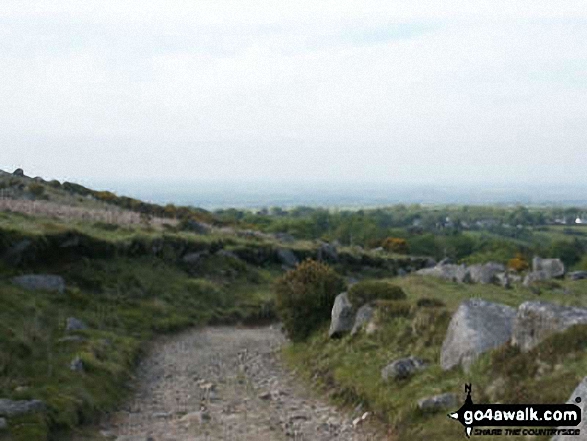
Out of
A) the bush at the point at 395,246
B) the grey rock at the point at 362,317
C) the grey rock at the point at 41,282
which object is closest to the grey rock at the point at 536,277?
the grey rock at the point at 362,317

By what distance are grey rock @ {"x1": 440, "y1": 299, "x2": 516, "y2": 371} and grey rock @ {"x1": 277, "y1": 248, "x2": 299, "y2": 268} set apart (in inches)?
1286

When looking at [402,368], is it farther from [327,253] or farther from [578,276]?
[578,276]

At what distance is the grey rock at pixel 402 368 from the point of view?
1695 cm

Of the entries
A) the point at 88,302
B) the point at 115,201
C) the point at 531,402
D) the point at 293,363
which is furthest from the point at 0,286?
the point at 115,201

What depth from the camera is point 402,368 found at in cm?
1711

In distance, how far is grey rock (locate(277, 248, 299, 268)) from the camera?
4981 centimetres

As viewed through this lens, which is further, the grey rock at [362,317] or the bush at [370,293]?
the bush at [370,293]

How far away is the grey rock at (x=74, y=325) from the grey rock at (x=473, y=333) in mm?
14443

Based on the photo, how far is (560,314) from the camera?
47.0 feet

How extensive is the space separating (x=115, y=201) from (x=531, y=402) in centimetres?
7373

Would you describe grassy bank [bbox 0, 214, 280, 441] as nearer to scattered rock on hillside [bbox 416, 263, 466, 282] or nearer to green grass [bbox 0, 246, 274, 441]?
green grass [bbox 0, 246, 274, 441]

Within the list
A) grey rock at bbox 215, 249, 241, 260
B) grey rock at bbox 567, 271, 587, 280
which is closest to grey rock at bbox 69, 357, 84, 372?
grey rock at bbox 215, 249, 241, 260

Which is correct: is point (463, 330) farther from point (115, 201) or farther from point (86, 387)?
point (115, 201)

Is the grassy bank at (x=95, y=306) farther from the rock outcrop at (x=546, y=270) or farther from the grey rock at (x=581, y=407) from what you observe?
the rock outcrop at (x=546, y=270)
